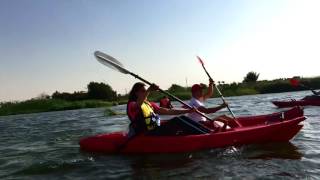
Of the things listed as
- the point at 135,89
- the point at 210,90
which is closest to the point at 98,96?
the point at 210,90

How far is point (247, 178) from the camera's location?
708 cm

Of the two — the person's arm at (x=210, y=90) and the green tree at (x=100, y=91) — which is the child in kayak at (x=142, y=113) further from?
the green tree at (x=100, y=91)

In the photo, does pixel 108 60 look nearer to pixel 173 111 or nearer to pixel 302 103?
pixel 173 111

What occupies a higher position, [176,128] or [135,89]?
[135,89]

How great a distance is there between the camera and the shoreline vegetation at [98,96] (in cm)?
4059

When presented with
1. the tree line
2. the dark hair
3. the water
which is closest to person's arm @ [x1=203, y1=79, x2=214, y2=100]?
the water

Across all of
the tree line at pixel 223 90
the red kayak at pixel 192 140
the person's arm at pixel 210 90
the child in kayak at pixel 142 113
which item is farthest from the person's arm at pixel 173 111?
the tree line at pixel 223 90

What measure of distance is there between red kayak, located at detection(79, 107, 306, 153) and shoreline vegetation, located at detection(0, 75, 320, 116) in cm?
3019

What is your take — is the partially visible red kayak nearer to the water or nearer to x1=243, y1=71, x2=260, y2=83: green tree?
the water

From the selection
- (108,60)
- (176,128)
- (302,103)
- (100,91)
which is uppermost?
(100,91)

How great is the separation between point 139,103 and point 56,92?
43.9 metres

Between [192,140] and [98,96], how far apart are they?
3980 centimetres

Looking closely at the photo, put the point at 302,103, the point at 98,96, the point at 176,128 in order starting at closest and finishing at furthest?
the point at 176,128, the point at 302,103, the point at 98,96

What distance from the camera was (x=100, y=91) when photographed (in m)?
48.6
